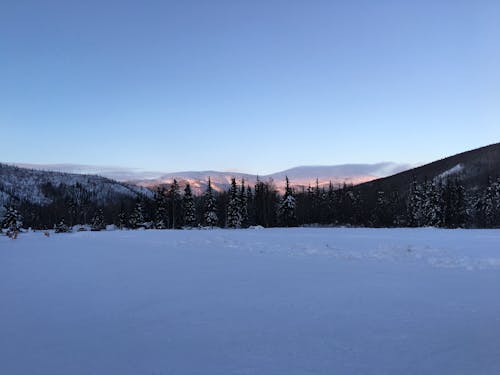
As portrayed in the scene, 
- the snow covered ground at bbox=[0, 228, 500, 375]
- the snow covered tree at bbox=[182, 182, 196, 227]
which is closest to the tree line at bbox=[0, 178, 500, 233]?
the snow covered tree at bbox=[182, 182, 196, 227]

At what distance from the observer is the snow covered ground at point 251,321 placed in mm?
4570

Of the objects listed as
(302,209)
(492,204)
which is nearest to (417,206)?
(492,204)

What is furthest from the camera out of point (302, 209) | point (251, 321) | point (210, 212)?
point (302, 209)

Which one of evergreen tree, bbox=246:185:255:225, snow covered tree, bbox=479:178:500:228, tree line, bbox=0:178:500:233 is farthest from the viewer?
evergreen tree, bbox=246:185:255:225

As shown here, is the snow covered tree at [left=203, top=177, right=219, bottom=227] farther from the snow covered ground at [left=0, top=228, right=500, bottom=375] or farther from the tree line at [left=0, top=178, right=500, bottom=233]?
the snow covered ground at [left=0, top=228, right=500, bottom=375]

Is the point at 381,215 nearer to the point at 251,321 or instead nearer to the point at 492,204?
the point at 492,204

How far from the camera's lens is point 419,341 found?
5.17m

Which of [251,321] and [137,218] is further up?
[137,218]

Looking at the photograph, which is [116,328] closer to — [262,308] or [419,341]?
[262,308]

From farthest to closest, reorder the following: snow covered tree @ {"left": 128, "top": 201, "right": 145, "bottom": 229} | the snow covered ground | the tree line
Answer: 1. snow covered tree @ {"left": 128, "top": 201, "right": 145, "bottom": 229}
2. the tree line
3. the snow covered ground

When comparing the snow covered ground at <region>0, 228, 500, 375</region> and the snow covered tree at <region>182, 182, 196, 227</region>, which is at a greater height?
the snow covered tree at <region>182, 182, 196, 227</region>

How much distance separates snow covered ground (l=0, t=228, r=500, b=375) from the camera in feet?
15.0

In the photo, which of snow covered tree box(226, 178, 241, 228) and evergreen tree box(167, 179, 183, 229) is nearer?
snow covered tree box(226, 178, 241, 228)

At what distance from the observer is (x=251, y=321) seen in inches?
247
